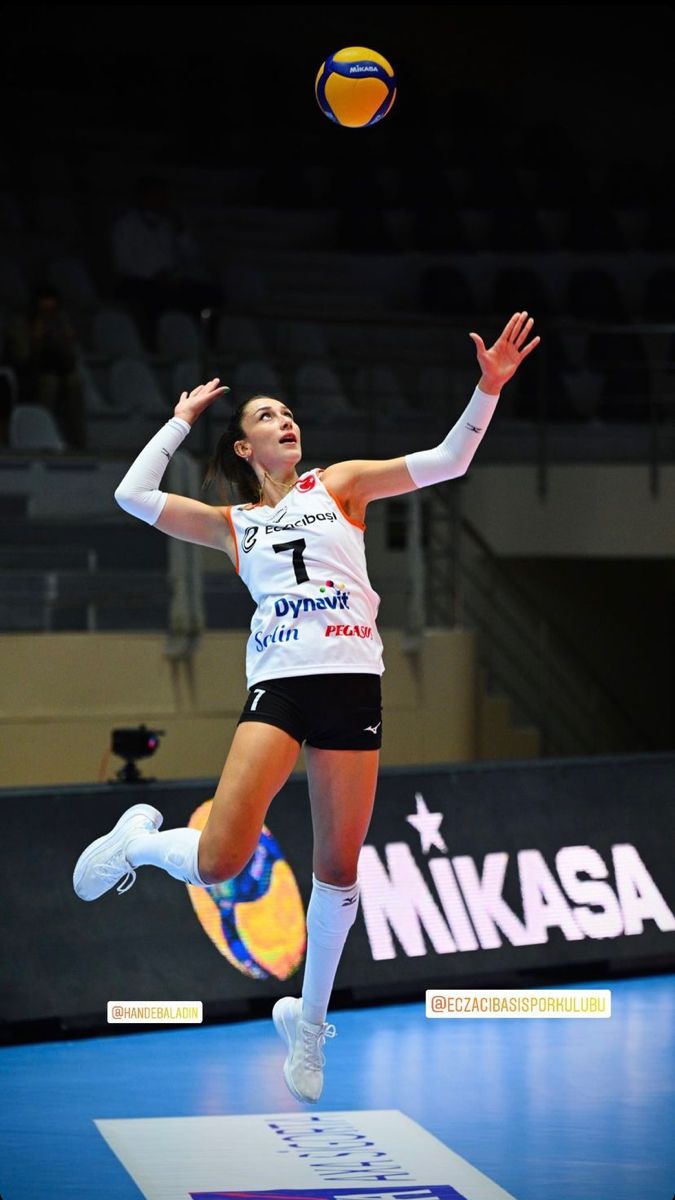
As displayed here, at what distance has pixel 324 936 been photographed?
577 cm

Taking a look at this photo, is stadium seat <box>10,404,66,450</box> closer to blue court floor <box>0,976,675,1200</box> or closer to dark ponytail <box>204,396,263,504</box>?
blue court floor <box>0,976,675,1200</box>

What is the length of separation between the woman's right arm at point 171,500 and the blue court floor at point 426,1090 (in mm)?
2055

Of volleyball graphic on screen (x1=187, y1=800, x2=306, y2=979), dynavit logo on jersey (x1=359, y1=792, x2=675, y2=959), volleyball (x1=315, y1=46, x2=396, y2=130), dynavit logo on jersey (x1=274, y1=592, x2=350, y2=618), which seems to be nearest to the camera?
dynavit logo on jersey (x1=274, y1=592, x2=350, y2=618)

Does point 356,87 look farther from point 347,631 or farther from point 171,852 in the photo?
point 171,852

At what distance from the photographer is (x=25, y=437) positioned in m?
11.6

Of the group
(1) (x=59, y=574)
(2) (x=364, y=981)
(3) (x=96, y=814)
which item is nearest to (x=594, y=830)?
(2) (x=364, y=981)

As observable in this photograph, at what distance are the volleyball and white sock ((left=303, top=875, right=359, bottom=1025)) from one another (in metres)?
2.67

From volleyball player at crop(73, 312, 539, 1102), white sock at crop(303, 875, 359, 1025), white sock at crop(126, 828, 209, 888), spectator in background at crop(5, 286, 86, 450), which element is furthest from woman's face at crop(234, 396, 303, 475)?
spectator in background at crop(5, 286, 86, 450)

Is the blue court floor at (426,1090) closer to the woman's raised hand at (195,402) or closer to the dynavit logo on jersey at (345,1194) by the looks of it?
the dynavit logo on jersey at (345,1194)

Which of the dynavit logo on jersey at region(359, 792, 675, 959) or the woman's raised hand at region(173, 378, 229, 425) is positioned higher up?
the woman's raised hand at region(173, 378, 229, 425)

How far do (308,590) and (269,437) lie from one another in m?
0.54

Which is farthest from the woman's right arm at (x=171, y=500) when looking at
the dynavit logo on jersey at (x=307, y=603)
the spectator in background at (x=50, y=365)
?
the spectator in background at (x=50, y=365)

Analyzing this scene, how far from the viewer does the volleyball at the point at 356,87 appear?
21.0 feet

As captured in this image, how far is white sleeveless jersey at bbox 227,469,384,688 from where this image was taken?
551 centimetres
